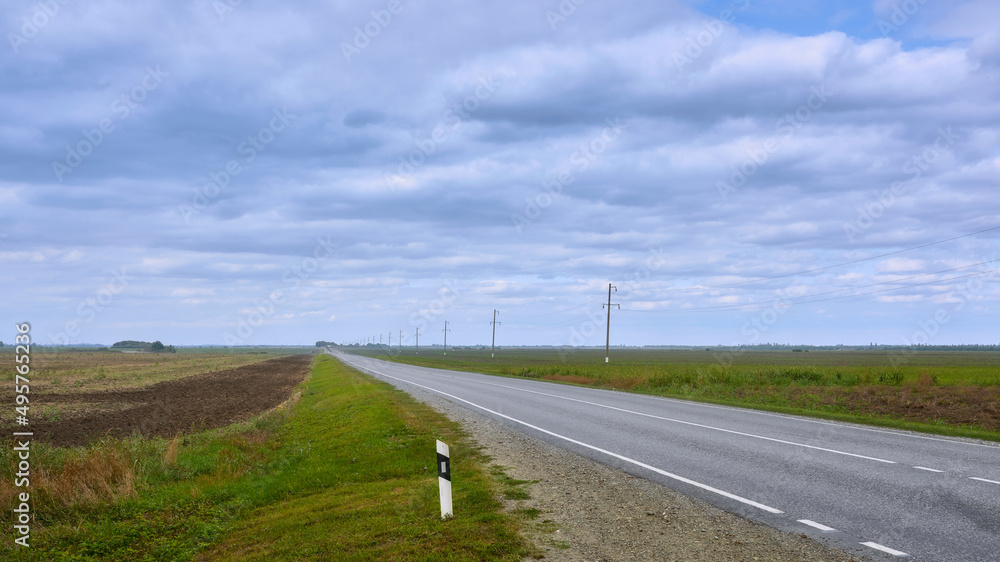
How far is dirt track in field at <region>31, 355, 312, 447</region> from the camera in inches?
826

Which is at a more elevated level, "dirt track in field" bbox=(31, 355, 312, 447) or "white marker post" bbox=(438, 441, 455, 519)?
"white marker post" bbox=(438, 441, 455, 519)

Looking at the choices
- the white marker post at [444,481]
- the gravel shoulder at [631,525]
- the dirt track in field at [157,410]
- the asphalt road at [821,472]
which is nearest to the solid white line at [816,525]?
the asphalt road at [821,472]

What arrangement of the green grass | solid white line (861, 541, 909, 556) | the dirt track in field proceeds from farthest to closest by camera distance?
the dirt track in field → the green grass → solid white line (861, 541, 909, 556)

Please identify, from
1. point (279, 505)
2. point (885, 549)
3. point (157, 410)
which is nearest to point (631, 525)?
point (885, 549)

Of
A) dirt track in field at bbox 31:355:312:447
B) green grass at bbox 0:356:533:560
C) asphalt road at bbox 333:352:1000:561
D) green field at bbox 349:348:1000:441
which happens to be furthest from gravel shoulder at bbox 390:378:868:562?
dirt track in field at bbox 31:355:312:447

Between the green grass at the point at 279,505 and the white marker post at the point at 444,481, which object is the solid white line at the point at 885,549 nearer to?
the green grass at the point at 279,505

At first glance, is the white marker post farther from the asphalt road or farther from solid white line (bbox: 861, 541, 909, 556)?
solid white line (bbox: 861, 541, 909, 556)

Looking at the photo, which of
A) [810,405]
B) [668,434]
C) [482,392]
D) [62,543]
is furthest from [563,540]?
[482,392]

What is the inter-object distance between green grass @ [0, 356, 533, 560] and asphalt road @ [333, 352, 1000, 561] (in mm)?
3077

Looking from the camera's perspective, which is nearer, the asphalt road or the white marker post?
the asphalt road

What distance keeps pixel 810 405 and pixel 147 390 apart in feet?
125

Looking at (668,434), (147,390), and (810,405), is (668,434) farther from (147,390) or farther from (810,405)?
(147,390)

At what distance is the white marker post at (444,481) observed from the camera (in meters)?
8.03

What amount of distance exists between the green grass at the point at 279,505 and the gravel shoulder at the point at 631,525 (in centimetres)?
57
